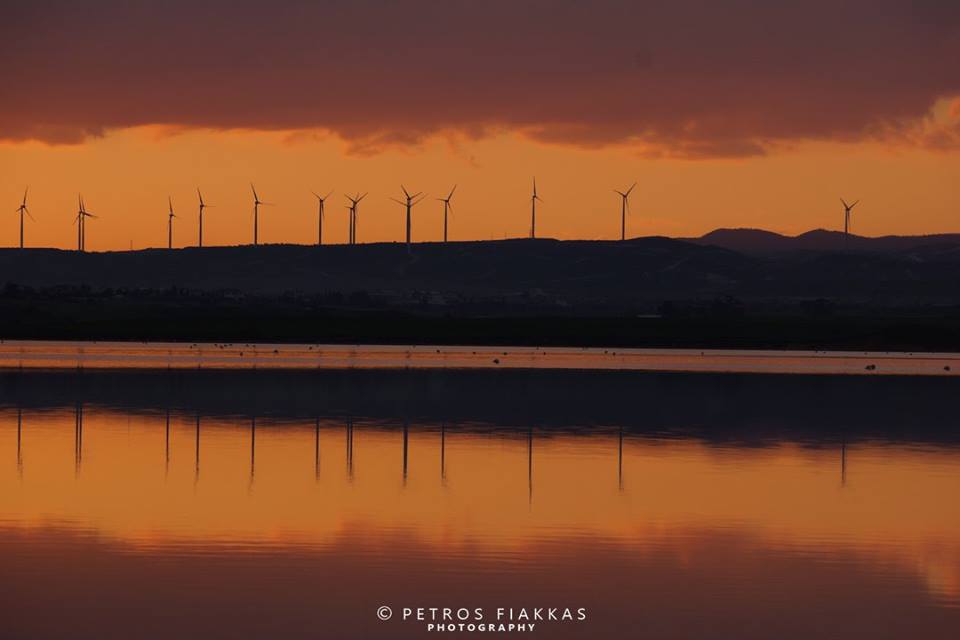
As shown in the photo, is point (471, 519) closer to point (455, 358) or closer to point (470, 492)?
point (470, 492)

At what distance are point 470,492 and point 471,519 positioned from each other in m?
4.19

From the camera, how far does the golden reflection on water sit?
1120 inches

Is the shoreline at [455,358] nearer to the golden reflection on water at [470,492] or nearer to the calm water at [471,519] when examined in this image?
the calm water at [471,519]

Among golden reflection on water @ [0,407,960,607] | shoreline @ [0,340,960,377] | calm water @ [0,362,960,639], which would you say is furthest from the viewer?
shoreline @ [0,340,960,377]

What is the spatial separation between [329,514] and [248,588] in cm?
787

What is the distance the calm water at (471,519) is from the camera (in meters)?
22.3

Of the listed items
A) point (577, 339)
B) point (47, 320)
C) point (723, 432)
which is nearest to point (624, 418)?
point (723, 432)

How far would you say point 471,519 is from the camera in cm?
3094

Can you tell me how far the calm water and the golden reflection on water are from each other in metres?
0.12

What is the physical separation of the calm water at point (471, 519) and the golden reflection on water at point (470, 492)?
12 cm

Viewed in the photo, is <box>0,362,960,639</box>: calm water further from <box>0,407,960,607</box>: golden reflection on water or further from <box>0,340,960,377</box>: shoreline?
<box>0,340,960,377</box>: shoreline

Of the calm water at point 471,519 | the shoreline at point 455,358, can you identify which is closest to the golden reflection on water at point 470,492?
the calm water at point 471,519

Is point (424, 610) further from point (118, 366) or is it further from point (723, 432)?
point (118, 366)

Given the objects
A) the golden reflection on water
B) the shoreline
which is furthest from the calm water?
the shoreline
